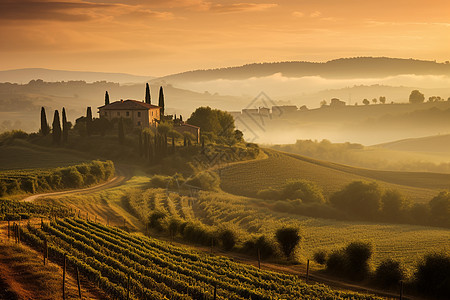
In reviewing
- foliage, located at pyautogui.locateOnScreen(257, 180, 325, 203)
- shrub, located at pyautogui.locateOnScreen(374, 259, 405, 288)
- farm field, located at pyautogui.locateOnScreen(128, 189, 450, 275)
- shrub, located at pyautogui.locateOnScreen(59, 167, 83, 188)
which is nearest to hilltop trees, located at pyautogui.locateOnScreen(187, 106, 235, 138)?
foliage, located at pyautogui.locateOnScreen(257, 180, 325, 203)

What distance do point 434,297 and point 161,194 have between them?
50.4 meters

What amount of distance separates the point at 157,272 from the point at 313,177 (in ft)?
259

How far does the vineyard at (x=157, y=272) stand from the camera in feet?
89.9

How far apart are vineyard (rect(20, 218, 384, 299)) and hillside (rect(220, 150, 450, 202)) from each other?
54921 mm

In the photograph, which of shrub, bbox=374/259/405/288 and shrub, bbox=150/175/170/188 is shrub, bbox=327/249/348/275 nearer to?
shrub, bbox=374/259/405/288

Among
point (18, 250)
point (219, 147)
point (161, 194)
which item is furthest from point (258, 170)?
point (18, 250)

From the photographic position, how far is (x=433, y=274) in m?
32.1

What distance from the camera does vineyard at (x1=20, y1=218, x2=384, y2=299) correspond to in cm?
2739

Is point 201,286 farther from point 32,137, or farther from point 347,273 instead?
point 32,137

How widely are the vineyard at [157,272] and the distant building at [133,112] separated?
76.4m

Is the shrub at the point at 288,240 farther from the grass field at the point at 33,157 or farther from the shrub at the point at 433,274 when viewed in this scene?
the grass field at the point at 33,157

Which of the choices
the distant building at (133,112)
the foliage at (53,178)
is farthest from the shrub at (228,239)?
the distant building at (133,112)

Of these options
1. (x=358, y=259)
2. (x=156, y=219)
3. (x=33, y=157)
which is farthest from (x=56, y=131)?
(x=358, y=259)

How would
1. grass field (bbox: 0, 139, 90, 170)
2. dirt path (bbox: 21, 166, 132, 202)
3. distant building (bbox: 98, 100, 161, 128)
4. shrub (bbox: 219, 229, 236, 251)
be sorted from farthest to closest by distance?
distant building (bbox: 98, 100, 161, 128), grass field (bbox: 0, 139, 90, 170), dirt path (bbox: 21, 166, 132, 202), shrub (bbox: 219, 229, 236, 251)
